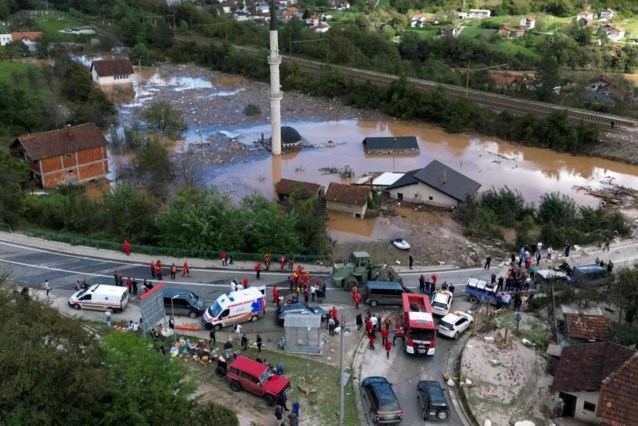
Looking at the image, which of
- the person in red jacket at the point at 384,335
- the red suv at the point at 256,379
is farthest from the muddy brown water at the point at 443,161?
the red suv at the point at 256,379

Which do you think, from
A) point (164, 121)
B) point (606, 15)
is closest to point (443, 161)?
point (164, 121)

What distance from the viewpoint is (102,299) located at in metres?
21.6

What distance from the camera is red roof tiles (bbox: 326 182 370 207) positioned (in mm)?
35662

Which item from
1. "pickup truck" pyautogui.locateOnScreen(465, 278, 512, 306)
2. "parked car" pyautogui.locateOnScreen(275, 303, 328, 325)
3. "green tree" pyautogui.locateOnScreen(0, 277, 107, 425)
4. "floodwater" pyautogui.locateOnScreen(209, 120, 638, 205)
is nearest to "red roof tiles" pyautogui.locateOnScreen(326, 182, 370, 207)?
"floodwater" pyautogui.locateOnScreen(209, 120, 638, 205)

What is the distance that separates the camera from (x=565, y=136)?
5131 cm

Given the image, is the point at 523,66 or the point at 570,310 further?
the point at 523,66

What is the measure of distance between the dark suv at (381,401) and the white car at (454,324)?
4283 millimetres

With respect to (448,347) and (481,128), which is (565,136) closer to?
(481,128)

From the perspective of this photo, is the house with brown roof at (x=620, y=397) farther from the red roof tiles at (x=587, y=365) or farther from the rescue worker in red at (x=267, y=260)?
the rescue worker in red at (x=267, y=260)

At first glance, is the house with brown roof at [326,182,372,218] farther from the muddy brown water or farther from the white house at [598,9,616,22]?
the white house at [598,9,616,22]

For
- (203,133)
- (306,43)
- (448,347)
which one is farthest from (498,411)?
(306,43)

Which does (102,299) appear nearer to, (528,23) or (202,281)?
(202,281)

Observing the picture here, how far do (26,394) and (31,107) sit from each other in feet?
133

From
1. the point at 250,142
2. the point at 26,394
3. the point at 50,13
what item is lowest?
the point at 250,142
